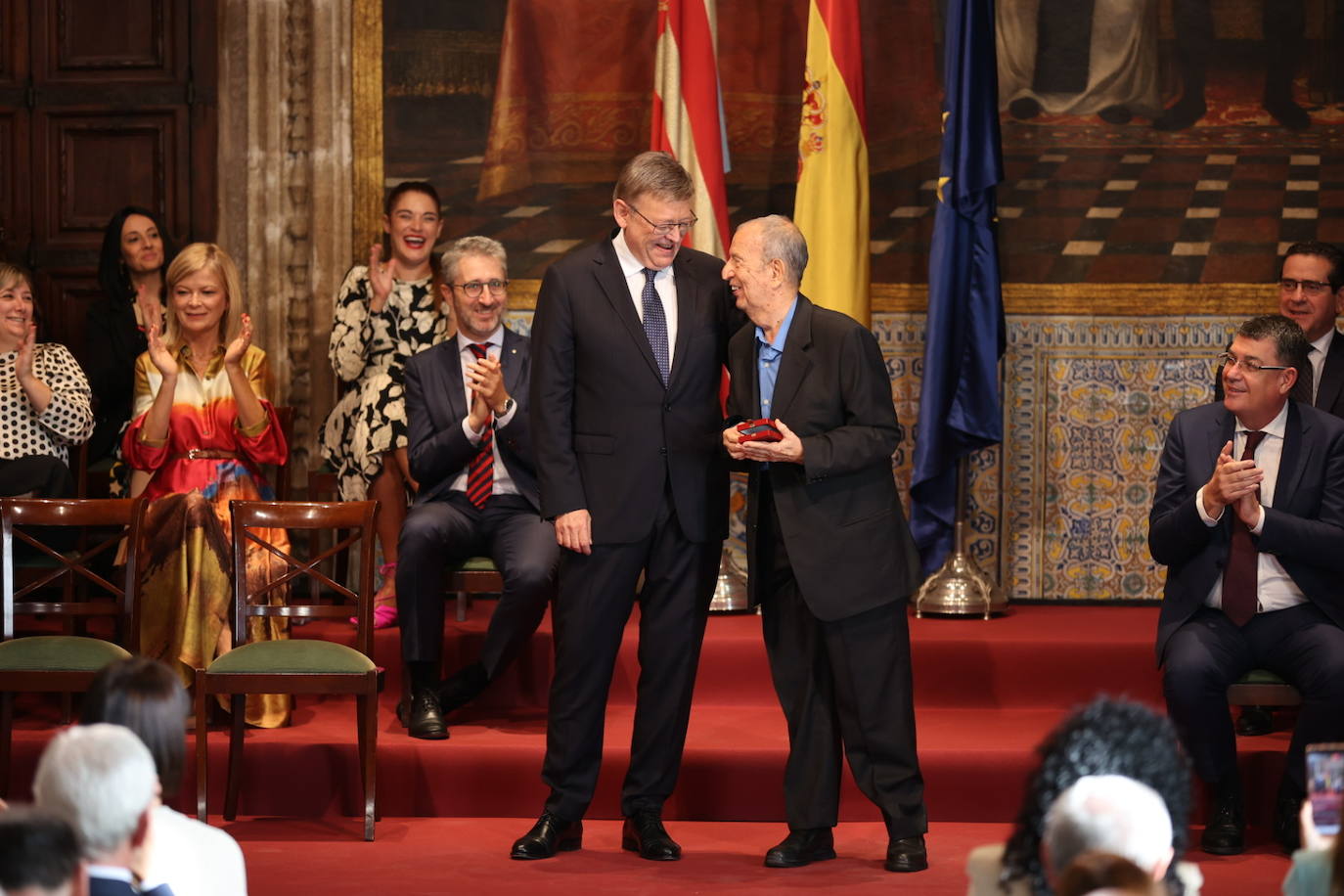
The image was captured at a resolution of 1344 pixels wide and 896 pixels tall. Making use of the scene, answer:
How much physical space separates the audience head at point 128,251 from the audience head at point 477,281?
151cm

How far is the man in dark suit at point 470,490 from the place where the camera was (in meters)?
5.61

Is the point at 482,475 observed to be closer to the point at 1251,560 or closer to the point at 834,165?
the point at 834,165

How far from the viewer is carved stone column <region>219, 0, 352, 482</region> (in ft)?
23.9

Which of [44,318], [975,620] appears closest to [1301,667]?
[975,620]

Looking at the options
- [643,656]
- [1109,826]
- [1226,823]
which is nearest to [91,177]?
[643,656]

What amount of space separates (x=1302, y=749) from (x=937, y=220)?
101 inches

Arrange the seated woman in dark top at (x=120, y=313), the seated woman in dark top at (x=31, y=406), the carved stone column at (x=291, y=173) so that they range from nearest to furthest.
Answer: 1. the seated woman in dark top at (x=31, y=406)
2. the seated woman in dark top at (x=120, y=313)
3. the carved stone column at (x=291, y=173)

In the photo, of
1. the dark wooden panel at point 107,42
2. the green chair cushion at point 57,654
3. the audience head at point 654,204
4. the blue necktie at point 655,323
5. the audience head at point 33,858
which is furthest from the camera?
the dark wooden panel at point 107,42

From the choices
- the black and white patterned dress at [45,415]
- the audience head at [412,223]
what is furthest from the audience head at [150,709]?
the audience head at [412,223]

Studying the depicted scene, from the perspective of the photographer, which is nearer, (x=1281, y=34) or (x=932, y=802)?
(x=932, y=802)

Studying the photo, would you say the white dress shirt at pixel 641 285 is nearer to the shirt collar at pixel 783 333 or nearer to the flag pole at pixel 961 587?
the shirt collar at pixel 783 333

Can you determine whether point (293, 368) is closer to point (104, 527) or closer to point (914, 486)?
point (104, 527)

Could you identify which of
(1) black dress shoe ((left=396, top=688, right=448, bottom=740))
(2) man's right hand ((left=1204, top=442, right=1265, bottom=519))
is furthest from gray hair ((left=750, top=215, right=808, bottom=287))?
(1) black dress shoe ((left=396, top=688, right=448, bottom=740))

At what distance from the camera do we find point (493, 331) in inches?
238
